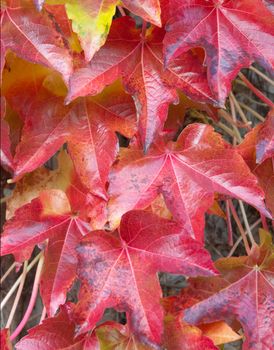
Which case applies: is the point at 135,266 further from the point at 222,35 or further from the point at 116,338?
the point at 222,35

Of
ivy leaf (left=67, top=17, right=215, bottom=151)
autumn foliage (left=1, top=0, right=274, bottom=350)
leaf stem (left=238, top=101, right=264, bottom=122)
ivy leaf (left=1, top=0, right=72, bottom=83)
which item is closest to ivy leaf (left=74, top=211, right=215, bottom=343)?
autumn foliage (left=1, top=0, right=274, bottom=350)

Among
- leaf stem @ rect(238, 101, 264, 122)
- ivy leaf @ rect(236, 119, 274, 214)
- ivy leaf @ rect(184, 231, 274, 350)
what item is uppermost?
ivy leaf @ rect(236, 119, 274, 214)

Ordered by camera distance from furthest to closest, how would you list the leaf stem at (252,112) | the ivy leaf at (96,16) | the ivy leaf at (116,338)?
the leaf stem at (252,112)
the ivy leaf at (116,338)
the ivy leaf at (96,16)

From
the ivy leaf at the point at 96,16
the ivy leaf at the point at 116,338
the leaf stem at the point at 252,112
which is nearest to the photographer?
the ivy leaf at the point at 96,16

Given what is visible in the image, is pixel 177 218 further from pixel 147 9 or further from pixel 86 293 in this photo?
pixel 147 9

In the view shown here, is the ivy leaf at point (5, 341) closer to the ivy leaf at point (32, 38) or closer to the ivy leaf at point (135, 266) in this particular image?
the ivy leaf at point (135, 266)

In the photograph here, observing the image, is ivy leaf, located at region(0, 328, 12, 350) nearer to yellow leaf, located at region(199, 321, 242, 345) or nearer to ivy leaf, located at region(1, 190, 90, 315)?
ivy leaf, located at region(1, 190, 90, 315)

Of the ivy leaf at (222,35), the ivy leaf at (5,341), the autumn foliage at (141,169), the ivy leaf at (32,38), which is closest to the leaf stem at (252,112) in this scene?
the autumn foliage at (141,169)
